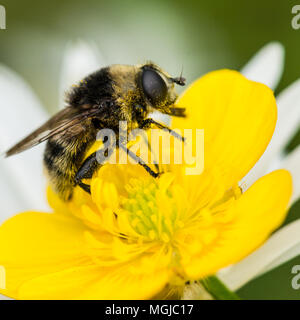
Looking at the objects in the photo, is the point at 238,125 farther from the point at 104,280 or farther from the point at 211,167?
the point at 104,280

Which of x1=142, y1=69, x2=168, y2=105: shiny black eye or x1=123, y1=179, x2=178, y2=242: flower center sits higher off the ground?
x1=142, y1=69, x2=168, y2=105: shiny black eye

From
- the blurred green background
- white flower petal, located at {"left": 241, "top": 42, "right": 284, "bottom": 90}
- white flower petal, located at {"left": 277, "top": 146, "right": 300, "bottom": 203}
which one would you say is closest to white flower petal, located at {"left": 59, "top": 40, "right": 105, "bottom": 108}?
the blurred green background

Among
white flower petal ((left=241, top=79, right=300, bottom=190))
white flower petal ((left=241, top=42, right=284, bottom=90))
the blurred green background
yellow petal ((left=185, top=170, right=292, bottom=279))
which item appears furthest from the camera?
the blurred green background

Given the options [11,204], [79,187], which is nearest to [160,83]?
[79,187]

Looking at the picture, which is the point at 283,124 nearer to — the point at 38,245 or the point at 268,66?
the point at 268,66

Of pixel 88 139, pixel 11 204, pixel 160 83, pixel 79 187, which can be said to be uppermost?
pixel 160 83

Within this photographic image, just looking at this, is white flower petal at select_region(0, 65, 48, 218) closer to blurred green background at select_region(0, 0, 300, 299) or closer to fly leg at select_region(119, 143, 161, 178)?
blurred green background at select_region(0, 0, 300, 299)
